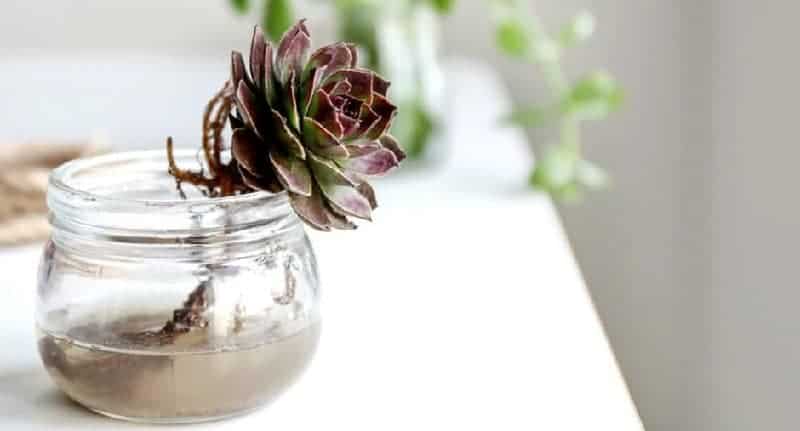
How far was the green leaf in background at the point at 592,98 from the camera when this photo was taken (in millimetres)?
1129

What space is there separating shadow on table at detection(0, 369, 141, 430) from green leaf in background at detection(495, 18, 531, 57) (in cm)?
62

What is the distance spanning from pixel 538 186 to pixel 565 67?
44cm

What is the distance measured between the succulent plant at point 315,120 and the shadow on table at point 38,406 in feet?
0.46

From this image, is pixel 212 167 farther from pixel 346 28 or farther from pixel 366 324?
pixel 346 28

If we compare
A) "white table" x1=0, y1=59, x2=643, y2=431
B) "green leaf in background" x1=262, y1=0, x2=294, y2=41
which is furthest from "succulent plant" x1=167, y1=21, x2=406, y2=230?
"green leaf in background" x1=262, y1=0, x2=294, y2=41

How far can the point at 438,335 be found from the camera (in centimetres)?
70

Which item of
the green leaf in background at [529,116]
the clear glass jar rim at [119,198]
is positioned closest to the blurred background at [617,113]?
the green leaf in background at [529,116]

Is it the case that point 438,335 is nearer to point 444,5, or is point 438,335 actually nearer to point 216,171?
point 216,171

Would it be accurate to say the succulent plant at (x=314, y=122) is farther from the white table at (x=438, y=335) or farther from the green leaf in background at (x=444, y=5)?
the green leaf in background at (x=444, y=5)

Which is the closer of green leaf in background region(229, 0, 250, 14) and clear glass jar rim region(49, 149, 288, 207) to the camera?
clear glass jar rim region(49, 149, 288, 207)

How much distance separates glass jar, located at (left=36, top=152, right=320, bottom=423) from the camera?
1.79ft

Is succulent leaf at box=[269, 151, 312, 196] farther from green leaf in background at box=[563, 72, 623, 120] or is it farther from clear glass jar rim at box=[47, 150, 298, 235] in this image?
green leaf in background at box=[563, 72, 623, 120]

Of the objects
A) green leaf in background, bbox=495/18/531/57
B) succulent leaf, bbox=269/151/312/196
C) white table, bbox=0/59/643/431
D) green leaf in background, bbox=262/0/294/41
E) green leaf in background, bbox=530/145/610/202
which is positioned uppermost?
succulent leaf, bbox=269/151/312/196

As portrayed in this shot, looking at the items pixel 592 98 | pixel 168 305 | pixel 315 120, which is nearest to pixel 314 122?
pixel 315 120
